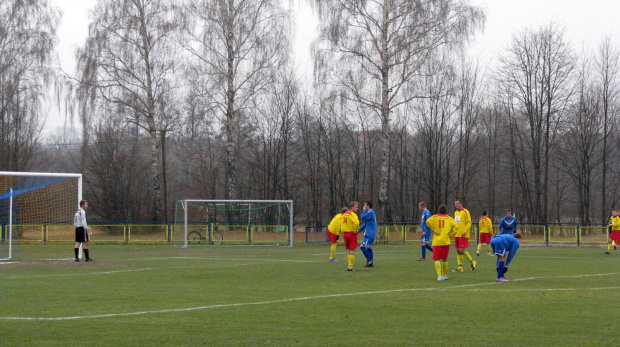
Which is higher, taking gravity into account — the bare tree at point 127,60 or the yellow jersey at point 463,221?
the bare tree at point 127,60

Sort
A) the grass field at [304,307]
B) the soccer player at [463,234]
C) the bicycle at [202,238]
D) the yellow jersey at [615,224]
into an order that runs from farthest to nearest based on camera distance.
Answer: the bicycle at [202,238] < the yellow jersey at [615,224] < the soccer player at [463,234] < the grass field at [304,307]

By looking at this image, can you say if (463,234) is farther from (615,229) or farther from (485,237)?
(615,229)

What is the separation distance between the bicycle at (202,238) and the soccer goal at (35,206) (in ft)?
19.0

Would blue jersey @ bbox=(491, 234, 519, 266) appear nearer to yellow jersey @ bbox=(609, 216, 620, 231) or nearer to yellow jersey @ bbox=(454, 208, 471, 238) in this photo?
yellow jersey @ bbox=(454, 208, 471, 238)

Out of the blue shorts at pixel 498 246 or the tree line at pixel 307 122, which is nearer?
the blue shorts at pixel 498 246

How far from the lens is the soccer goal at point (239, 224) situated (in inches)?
1393

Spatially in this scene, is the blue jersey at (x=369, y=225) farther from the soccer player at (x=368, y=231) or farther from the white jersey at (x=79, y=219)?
the white jersey at (x=79, y=219)

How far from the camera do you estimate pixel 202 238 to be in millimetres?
35375

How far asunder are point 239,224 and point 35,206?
1056 centimetres

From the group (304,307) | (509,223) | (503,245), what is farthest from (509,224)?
(304,307)


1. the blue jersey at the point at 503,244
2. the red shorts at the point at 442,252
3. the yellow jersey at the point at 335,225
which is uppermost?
the yellow jersey at the point at 335,225

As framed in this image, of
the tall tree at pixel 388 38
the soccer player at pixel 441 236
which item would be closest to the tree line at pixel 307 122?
the tall tree at pixel 388 38

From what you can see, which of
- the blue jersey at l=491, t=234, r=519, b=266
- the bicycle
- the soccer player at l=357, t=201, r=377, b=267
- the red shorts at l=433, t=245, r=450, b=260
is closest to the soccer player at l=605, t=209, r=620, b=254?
the soccer player at l=357, t=201, r=377, b=267

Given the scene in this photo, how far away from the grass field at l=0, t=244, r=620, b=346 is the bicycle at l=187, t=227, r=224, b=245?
16.5 m
